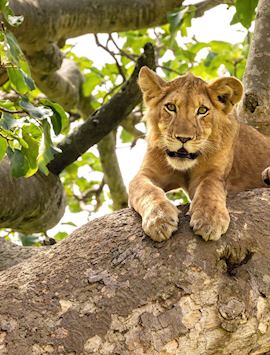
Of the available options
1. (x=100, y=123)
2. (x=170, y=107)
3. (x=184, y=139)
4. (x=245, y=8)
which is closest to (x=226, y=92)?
(x=170, y=107)

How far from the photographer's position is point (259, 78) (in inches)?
179

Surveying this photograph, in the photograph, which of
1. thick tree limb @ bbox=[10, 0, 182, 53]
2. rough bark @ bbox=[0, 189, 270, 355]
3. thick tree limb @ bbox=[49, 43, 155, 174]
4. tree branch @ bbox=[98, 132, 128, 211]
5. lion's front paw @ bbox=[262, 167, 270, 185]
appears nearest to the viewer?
rough bark @ bbox=[0, 189, 270, 355]

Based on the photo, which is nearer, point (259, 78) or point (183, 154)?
point (183, 154)

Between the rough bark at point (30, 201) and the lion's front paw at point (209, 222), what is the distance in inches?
62.1

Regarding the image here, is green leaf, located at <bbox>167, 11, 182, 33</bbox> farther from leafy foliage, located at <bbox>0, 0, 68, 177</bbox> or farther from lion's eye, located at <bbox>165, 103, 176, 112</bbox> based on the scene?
leafy foliage, located at <bbox>0, 0, 68, 177</bbox>

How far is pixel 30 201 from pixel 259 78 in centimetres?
159

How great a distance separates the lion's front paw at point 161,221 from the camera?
9.30 ft

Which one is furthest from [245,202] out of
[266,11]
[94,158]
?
[94,158]

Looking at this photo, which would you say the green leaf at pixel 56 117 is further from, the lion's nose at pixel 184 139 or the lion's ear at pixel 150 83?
the lion's ear at pixel 150 83

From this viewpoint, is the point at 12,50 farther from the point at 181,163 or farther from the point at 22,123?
the point at 181,163

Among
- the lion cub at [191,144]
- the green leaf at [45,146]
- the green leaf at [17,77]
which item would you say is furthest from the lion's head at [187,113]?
the green leaf at [17,77]

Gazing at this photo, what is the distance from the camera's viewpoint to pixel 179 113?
12.4 feet

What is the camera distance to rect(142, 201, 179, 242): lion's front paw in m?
2.83

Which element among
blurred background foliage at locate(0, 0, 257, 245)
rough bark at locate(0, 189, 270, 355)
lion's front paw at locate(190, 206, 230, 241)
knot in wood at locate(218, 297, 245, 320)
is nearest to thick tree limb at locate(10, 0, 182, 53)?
blurred background foliage at locate(0, 0, 257, 245)
